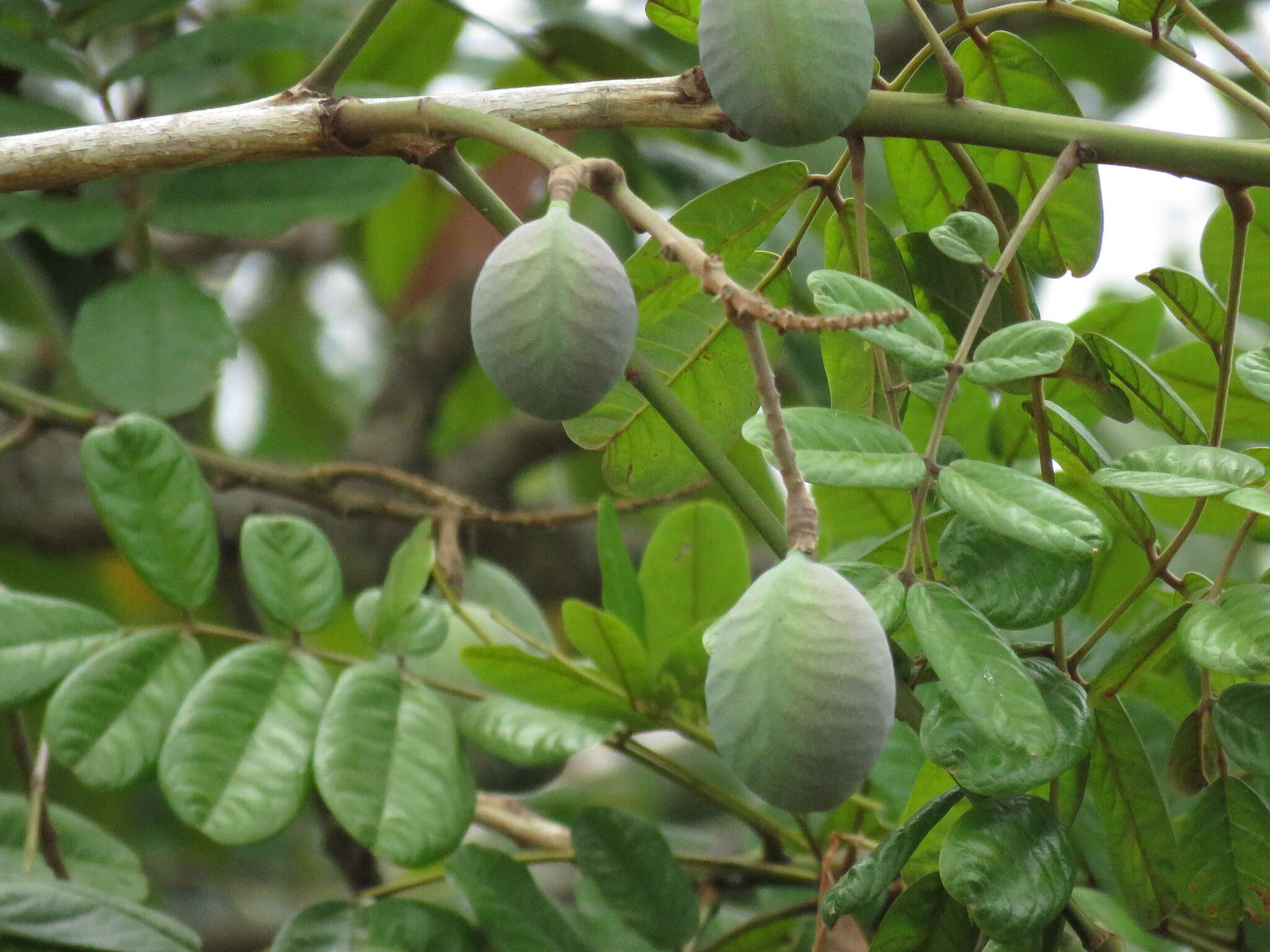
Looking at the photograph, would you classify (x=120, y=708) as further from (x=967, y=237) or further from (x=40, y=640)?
(x=967, y=237)

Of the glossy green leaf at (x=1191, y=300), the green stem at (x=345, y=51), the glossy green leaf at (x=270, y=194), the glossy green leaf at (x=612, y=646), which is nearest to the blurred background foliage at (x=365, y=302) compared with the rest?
the glossy green leaf at (x=270, y=194)

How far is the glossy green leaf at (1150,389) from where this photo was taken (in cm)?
60

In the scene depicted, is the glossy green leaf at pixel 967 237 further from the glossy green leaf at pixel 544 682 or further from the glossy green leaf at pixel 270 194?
the glossy green leaf at pixel 270 194

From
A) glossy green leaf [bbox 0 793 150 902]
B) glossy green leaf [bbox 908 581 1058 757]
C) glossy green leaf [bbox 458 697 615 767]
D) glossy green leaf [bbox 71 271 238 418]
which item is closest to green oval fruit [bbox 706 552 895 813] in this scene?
glossy green leaf [bbox 908 581 1058 757]

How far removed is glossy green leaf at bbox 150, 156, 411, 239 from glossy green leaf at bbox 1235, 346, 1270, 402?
77 centimetres

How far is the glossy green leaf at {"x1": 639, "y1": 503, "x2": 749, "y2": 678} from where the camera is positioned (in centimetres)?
91

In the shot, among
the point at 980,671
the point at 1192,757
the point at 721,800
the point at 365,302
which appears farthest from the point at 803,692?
the point at 365,302

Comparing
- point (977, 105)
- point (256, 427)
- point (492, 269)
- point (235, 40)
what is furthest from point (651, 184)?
point (256, 427)

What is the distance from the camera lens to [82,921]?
0.71 m

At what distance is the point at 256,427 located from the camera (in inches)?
89.7

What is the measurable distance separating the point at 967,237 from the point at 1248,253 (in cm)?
28

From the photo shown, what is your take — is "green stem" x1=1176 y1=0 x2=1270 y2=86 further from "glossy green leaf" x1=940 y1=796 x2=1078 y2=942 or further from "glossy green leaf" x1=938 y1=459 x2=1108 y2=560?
"glossy green leaf" x1=940 y1=796 x2=1078 y2=942

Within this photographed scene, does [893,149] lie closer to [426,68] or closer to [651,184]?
[651,184]

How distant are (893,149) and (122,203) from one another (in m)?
0.79
